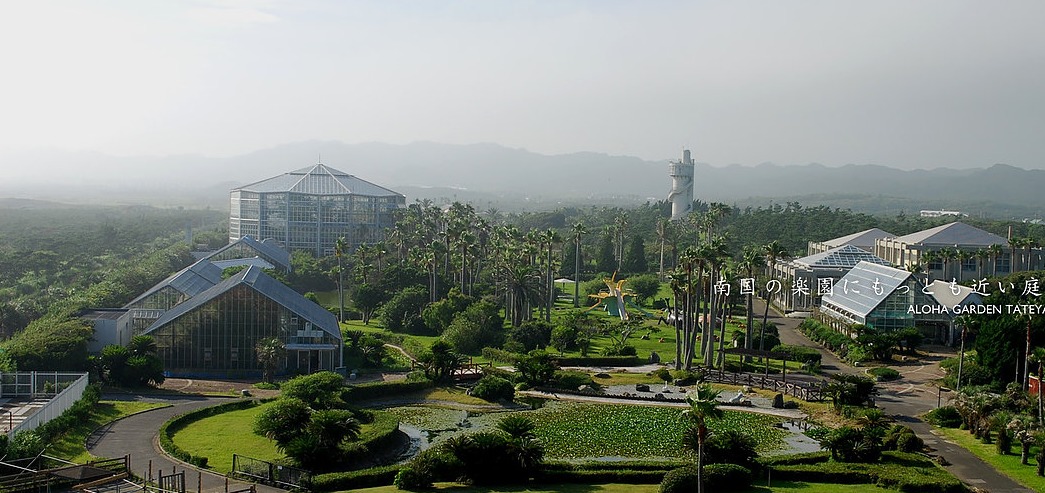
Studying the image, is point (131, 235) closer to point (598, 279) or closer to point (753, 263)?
point (598, 279)

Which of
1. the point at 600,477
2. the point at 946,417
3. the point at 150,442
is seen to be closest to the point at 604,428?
the point at 600,477

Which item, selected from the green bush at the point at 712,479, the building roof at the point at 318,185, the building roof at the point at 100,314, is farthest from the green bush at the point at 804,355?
the building roof at the point at 318,185

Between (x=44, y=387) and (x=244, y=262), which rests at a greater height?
(x=244, y=262)

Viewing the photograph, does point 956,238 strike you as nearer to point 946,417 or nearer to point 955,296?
point 955,296

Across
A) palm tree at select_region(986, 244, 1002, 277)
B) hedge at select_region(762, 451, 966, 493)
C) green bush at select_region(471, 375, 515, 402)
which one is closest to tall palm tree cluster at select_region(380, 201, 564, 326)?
green bush at select_region(471, 375, 515, 402)

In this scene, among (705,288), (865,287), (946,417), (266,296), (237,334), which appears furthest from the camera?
(865,287)

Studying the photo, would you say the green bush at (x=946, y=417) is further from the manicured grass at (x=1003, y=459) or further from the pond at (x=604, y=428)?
the pond at (x=604, y=428)

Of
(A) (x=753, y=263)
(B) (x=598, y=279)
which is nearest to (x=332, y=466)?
(A) (x=753, y=263)
